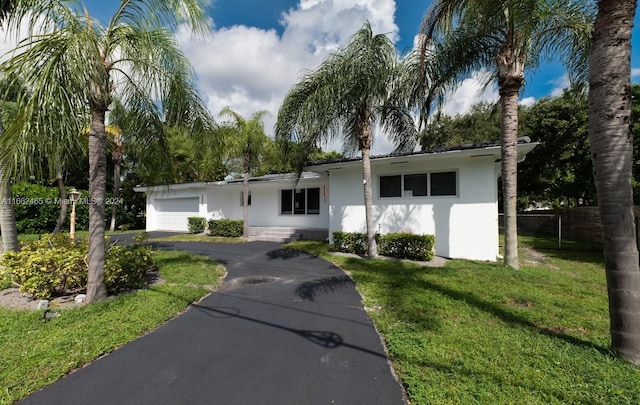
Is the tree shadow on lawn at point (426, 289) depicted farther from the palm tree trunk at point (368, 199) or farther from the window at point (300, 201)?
the window at point (300, 201)

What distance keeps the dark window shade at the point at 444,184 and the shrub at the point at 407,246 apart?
1.58m

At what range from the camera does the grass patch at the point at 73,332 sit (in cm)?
276

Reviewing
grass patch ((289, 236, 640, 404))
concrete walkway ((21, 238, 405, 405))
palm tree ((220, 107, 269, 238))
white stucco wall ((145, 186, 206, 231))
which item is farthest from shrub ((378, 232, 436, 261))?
white stucco wall ((145, 186, 206, 231))

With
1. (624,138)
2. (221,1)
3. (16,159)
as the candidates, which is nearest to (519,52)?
(624,138)

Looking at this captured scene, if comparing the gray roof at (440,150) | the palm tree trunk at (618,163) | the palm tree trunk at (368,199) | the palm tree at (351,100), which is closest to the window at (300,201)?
the gray roof at (440,150)

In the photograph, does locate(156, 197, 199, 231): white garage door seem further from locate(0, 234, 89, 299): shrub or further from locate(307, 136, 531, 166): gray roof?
locate(0, 234, 89, 299): shrub

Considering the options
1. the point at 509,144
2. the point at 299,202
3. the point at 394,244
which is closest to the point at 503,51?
the point at 509,144

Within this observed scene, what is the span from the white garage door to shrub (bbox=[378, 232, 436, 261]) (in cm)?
1322

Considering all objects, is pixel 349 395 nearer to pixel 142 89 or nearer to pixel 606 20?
pixel 606 20

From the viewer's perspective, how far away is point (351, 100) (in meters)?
7.69

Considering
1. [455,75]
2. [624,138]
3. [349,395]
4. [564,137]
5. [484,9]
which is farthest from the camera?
[564,137]

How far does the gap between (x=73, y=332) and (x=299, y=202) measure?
11751mm

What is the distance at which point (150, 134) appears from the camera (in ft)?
20.9

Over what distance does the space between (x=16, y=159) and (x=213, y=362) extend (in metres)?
3.77
